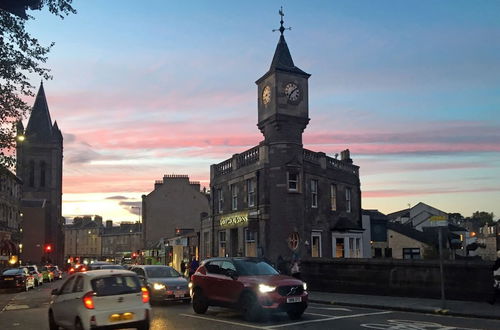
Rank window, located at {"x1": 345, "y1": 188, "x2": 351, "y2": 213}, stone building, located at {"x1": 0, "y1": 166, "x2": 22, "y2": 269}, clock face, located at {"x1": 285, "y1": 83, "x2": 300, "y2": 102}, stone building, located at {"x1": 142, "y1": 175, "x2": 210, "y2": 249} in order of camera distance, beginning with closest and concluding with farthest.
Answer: clock face, located at {"x1": 285, "y1": 83, "x2": 300, "y2": 102}
window, located at {"x1": 345, "y1": 188, "x2": 351, "y2": 213}
stone building, located at {"x1": 0, "y1": 166, "x2": 22, "y2": 269}
stone building, located at {"x1": 142, "y1": 175, "x2": 210, "y2": 249}

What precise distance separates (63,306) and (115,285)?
5.10 feet

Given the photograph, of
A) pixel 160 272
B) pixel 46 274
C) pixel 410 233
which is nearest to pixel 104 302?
pixel 160 272

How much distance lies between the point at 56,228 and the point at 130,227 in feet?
126

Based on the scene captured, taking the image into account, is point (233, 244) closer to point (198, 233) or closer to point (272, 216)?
point (272, 216)

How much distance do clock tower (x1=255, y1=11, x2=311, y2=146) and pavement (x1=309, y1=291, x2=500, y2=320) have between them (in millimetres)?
14308

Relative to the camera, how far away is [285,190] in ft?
112

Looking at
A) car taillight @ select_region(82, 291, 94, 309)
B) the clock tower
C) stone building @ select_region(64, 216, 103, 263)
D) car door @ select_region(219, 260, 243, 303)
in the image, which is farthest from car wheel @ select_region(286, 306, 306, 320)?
stone building @ select_region(64, 216, 103, 263)

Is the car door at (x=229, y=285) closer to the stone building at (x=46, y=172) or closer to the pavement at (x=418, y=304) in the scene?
the pavement at (x=418, y=304)

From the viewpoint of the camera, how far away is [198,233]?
49.7 meters

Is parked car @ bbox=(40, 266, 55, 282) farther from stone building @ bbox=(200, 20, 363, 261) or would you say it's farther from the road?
the road

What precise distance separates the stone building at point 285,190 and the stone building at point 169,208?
124 ft

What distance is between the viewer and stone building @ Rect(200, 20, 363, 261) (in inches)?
1339

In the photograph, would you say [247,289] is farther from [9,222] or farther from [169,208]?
[169,208]

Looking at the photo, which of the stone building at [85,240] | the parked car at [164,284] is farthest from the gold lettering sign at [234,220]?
the stone building at [85,240]
